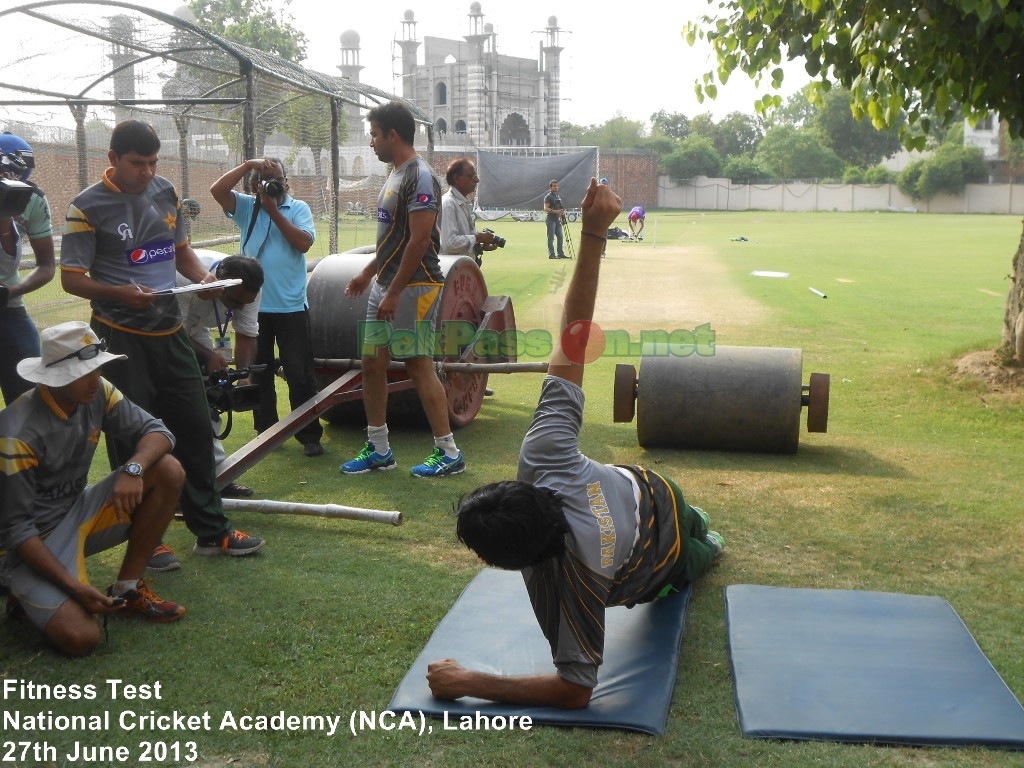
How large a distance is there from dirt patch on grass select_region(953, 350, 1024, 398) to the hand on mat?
6809mm

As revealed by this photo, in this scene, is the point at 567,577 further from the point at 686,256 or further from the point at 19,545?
the point at 686,256

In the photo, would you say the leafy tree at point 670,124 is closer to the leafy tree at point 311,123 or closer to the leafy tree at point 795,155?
the leafy tree at point 795,155

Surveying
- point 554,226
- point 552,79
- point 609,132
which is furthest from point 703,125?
point 554,226

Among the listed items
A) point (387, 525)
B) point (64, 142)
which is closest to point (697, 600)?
point (387, 525)

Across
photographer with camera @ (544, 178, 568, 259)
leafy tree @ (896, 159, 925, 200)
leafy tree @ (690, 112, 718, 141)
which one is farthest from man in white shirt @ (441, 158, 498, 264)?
leafy tree @ (690, 112, 718, 141)

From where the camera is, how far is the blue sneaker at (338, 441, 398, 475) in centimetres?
634

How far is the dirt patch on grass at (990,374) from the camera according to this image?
861 cm

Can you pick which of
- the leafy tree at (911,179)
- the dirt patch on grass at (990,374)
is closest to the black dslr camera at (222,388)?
the dirt patch on grass at (990,374)

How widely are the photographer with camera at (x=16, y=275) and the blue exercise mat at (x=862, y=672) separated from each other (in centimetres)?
411

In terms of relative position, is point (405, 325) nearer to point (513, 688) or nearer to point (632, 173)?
point (513, 688)

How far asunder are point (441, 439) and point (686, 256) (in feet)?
65.7

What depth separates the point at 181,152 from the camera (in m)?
12.0

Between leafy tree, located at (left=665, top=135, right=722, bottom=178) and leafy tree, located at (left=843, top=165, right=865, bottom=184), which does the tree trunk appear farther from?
leafy tree, located at (left=843, top=165, right=865, bottom=184)

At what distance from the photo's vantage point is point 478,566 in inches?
188
